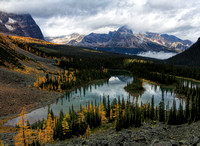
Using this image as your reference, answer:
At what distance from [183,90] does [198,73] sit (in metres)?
81.5

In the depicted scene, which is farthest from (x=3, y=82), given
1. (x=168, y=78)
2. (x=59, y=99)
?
(x=168, y=78)

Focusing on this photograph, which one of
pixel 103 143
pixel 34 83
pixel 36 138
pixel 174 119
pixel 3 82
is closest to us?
pixel 103 143

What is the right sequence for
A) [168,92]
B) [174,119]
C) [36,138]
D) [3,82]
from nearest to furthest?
1. [36,138]
2. [174,119]
3. [3,82]
4. [168,92]

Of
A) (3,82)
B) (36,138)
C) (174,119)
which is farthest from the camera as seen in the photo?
(3,82)

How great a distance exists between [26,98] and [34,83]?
30.3 metres

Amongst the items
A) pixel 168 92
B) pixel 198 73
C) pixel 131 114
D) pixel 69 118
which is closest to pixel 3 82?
pixel 69 118

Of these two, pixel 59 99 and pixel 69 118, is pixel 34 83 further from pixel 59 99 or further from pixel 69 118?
pixel 69 118

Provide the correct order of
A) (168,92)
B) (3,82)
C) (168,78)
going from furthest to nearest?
(168,78)
(168,92)
(3,82)

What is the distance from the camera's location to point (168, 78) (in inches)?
6585

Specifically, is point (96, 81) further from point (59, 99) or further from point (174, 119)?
point (174, 119)

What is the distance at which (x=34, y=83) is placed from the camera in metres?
129

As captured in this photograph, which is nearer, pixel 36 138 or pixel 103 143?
pixel 103 143

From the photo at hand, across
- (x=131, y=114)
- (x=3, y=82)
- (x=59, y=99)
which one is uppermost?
(x=3, y=82)

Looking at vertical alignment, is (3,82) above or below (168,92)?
above
